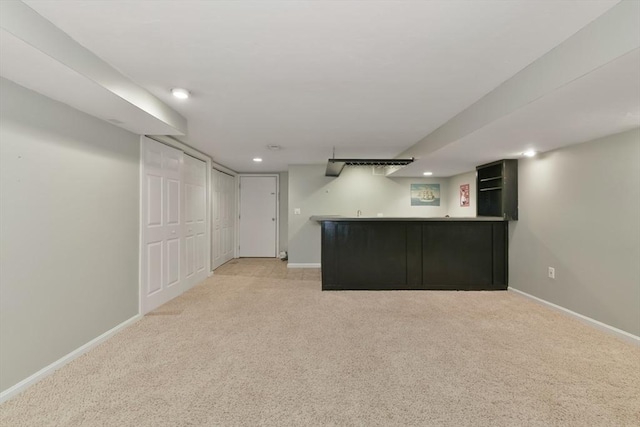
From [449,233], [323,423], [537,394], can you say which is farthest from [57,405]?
[449,233]

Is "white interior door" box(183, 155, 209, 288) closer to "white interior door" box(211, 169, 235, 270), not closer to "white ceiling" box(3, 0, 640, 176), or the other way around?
"white interior door" box(211, 169, 235, 270)

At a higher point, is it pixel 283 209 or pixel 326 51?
pixel 326 51

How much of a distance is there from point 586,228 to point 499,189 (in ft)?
4.55

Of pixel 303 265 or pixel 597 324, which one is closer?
pixel 597 324

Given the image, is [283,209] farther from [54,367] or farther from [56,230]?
[54,367]

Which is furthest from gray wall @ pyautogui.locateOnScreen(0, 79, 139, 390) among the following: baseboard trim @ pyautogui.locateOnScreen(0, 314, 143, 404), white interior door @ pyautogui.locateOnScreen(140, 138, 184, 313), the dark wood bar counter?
the dark wood bar counter

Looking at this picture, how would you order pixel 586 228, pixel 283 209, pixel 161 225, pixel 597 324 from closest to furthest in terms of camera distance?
pixel 597 324
pixel 586 228
pixel 161 225
pixel 283 209

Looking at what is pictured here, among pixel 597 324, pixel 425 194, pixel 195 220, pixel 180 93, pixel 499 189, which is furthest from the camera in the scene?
pixel 425 194

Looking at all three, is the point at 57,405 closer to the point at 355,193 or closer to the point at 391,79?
the point at 391,79

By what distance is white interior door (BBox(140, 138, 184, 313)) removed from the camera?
3420 millimetres

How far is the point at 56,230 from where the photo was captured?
2248 millimetres

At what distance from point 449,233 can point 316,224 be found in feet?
9.22

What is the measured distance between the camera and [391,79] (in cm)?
231

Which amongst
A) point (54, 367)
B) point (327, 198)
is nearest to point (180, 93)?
point (54, 367)
